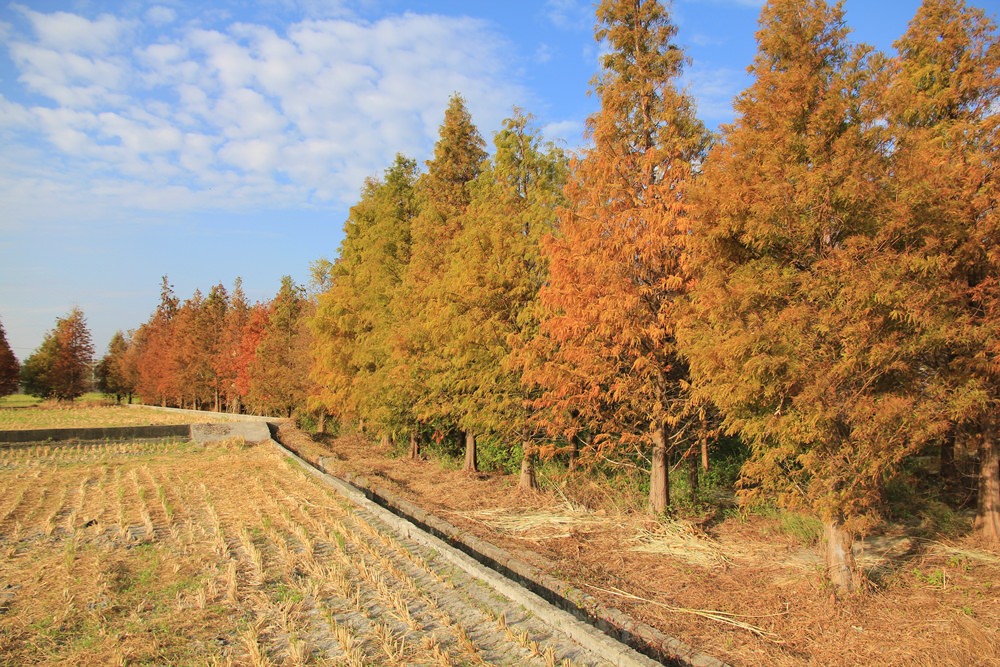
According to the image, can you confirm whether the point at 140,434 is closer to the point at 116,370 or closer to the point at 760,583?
the point at 760,583

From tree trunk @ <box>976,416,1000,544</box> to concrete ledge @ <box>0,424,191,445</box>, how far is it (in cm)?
2836

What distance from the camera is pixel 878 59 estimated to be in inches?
275

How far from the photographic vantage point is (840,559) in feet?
21.4

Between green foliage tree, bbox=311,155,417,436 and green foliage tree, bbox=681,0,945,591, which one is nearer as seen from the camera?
green foliage tree, bbox=681,0,945,591

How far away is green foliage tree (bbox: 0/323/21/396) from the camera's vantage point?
49219 mm

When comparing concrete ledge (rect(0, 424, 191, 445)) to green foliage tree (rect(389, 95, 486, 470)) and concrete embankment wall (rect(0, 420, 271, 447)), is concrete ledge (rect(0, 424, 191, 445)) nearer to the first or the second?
concrete embankment wall (rect(0, 420, 271, 447))

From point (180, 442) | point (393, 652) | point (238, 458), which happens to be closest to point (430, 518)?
point (393, 652)

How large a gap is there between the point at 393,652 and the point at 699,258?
17.5ft

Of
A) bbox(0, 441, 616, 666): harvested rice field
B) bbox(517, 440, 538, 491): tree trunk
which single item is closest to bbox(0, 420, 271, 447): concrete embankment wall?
bbox(0, 441, 616, 666): harvested rice field

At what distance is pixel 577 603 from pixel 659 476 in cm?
423

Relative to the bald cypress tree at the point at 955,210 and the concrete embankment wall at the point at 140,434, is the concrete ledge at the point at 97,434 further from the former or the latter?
the bald cypress tree at the point at 955,210

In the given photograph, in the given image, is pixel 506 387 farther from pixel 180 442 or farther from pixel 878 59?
pixel 180 442

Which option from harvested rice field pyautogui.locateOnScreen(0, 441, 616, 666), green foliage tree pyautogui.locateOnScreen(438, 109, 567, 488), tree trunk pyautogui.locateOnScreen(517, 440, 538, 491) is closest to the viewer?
harvested rice field pyautogui.locateOnScreen(0, 441, 616, 666)

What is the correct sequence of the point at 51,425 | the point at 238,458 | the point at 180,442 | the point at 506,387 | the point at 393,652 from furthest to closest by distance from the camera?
the point at 51,425
the point at 180,442
the point at 238,458
the point at 506,387
the point at 393,652
